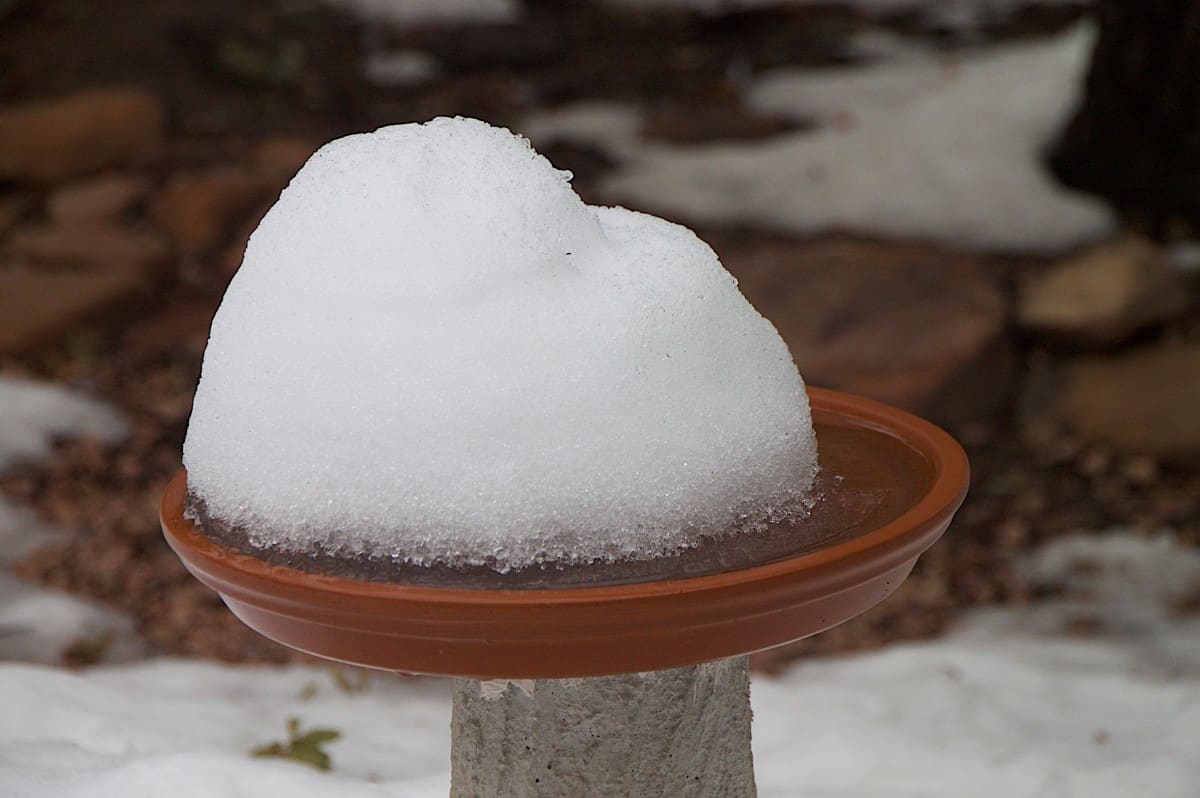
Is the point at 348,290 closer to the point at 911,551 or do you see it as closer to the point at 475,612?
the point at 475,612

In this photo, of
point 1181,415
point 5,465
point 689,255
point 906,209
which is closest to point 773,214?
point 906,209

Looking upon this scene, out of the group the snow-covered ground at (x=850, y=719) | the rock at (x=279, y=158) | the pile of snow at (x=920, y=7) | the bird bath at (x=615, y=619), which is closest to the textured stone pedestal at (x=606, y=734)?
the bird bath at (x=615, y=619)

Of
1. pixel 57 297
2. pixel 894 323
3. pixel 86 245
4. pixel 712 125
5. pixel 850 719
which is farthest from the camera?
pixel 712 125

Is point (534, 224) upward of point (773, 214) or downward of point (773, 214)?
upward

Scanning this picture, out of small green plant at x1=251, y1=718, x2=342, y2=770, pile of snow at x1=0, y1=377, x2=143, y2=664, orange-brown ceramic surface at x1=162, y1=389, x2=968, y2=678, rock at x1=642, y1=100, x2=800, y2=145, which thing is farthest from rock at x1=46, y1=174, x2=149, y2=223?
orange-brown ceramic surface at x1=162, y1=389, x2=968, y2=678

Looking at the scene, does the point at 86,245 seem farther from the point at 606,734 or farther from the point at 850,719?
the point at 606,734

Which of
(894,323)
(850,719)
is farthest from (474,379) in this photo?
(894,323)

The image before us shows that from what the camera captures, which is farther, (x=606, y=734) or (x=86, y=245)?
(x=86, y=245)
